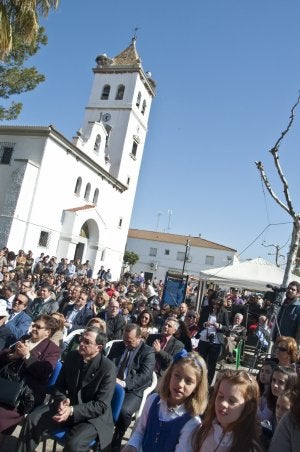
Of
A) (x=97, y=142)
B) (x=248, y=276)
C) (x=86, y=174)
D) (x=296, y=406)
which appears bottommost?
(x=296, y=406)

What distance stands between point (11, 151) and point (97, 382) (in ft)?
80.9

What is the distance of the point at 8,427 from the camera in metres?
3.92

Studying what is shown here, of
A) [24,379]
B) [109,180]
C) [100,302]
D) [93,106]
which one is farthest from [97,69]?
[24,379]

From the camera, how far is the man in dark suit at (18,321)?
5629 millimetres

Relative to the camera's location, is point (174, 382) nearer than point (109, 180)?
Yes

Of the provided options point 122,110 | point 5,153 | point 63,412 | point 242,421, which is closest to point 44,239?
point 5,153

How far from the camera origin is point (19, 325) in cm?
589

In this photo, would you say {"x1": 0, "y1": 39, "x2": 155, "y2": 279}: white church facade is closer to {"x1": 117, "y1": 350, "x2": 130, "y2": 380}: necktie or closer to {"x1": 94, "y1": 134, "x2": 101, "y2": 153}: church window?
{"x1": 94, "y1": 134, "x2": 101, "y2": 153}: church window

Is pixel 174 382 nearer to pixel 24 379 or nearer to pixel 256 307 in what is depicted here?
pixel 24 379

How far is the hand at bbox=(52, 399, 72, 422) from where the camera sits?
359 centimetres

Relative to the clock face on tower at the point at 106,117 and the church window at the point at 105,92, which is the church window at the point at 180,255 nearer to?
the clock face on tower at the point at 106,117

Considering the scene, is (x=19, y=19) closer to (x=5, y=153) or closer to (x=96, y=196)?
(x=5, y=153)

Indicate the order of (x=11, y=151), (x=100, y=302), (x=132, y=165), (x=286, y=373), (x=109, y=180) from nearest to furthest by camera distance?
1. (x=286, y=373)
2. (x=100, y=302)
3. (x=11, y=151)
4. (x=109, y=180)
5. (x=132, y=165)

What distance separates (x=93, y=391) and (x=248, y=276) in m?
11.4
